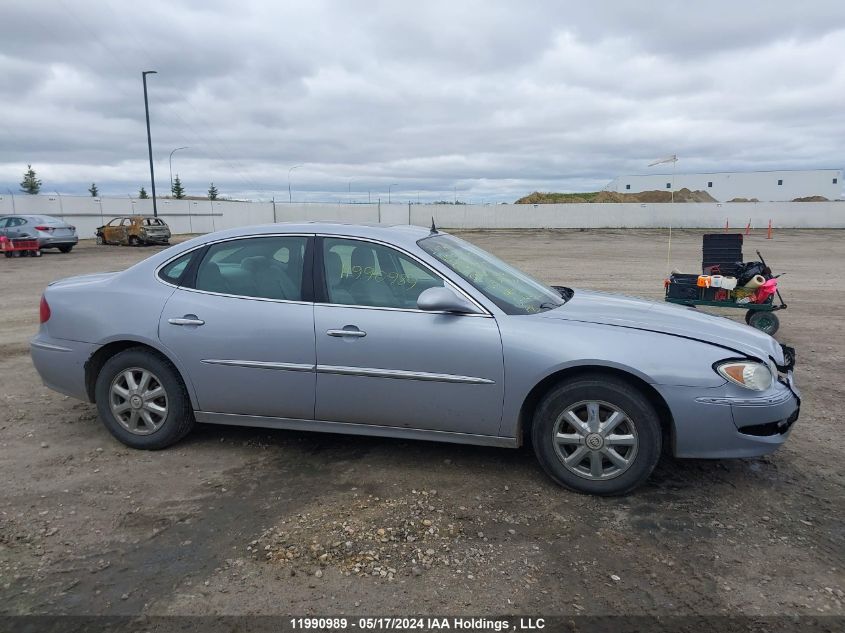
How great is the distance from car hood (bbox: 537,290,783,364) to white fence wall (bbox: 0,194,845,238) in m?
36.6

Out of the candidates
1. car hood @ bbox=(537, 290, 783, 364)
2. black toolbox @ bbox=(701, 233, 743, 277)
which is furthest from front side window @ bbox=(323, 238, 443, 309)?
black toolbox @ bbox=(701, 233, 743, 277)

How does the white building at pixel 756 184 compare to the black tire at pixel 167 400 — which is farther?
the white building at pixel 756 184

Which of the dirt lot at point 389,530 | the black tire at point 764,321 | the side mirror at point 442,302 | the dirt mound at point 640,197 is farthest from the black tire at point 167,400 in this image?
the dirt mound at point 640,197

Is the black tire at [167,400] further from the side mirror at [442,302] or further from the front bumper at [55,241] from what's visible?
the front bumper at [55,241]

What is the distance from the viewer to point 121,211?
43938 mm

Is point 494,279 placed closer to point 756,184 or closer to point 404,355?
point 404,355

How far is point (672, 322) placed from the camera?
13.2 ft

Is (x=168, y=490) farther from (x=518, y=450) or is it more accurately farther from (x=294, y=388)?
(x=518, y=450)

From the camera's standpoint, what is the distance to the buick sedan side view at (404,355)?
366 cm

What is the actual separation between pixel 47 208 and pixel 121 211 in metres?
4.87

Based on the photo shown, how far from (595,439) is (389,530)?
128 centimetres

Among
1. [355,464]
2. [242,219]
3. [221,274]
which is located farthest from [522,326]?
[242,219]

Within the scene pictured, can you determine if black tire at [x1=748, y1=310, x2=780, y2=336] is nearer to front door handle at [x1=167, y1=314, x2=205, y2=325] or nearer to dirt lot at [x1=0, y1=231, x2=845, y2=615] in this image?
dirt lot at [x1=0, y1=231, x2=845, y2=615]

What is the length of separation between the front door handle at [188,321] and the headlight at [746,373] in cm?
322
